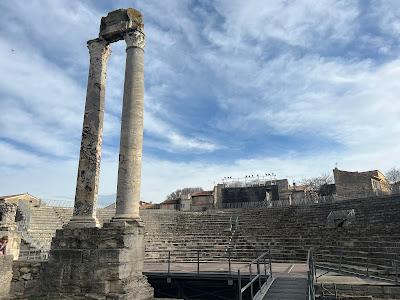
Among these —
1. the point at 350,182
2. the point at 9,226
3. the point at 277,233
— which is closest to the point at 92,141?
the point at 9,226

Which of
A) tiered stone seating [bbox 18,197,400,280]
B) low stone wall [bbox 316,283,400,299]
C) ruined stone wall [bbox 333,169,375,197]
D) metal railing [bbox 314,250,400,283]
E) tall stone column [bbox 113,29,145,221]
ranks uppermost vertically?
ruined stone wall [bbox 333,169,375,197]

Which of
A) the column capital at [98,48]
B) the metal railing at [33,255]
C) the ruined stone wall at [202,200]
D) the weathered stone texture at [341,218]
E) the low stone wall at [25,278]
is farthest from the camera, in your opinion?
the ruined stone wall at [202,200]

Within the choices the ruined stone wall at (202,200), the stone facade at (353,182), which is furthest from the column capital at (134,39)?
the ruined stone wall at (202,200)

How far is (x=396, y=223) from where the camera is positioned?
17.5 meters

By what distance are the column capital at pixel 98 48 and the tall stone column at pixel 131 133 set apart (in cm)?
85

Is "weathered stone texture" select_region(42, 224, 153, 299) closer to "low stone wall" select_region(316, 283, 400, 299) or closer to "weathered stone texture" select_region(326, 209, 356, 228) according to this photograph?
"low stone wall" select_region(316, 283, 400, 299)

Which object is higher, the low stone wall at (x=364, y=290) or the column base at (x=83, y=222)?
the column base at (x=83, y=222)

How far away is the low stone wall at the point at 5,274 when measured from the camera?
28.7 feet

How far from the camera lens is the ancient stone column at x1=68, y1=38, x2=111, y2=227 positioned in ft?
32.2

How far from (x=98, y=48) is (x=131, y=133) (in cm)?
332

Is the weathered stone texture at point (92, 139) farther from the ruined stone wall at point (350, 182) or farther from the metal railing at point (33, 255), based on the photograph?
the ruined stone wall at point (350, 182)

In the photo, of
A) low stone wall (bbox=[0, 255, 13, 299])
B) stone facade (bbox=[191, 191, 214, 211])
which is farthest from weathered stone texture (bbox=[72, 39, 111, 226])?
stone facade (bbox=[191, 191, 214, 211])

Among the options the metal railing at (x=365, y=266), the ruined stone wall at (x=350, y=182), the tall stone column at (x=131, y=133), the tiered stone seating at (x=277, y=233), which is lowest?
the metal railing at (x=365, y=266)

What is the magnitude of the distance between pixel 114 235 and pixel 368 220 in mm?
15918
